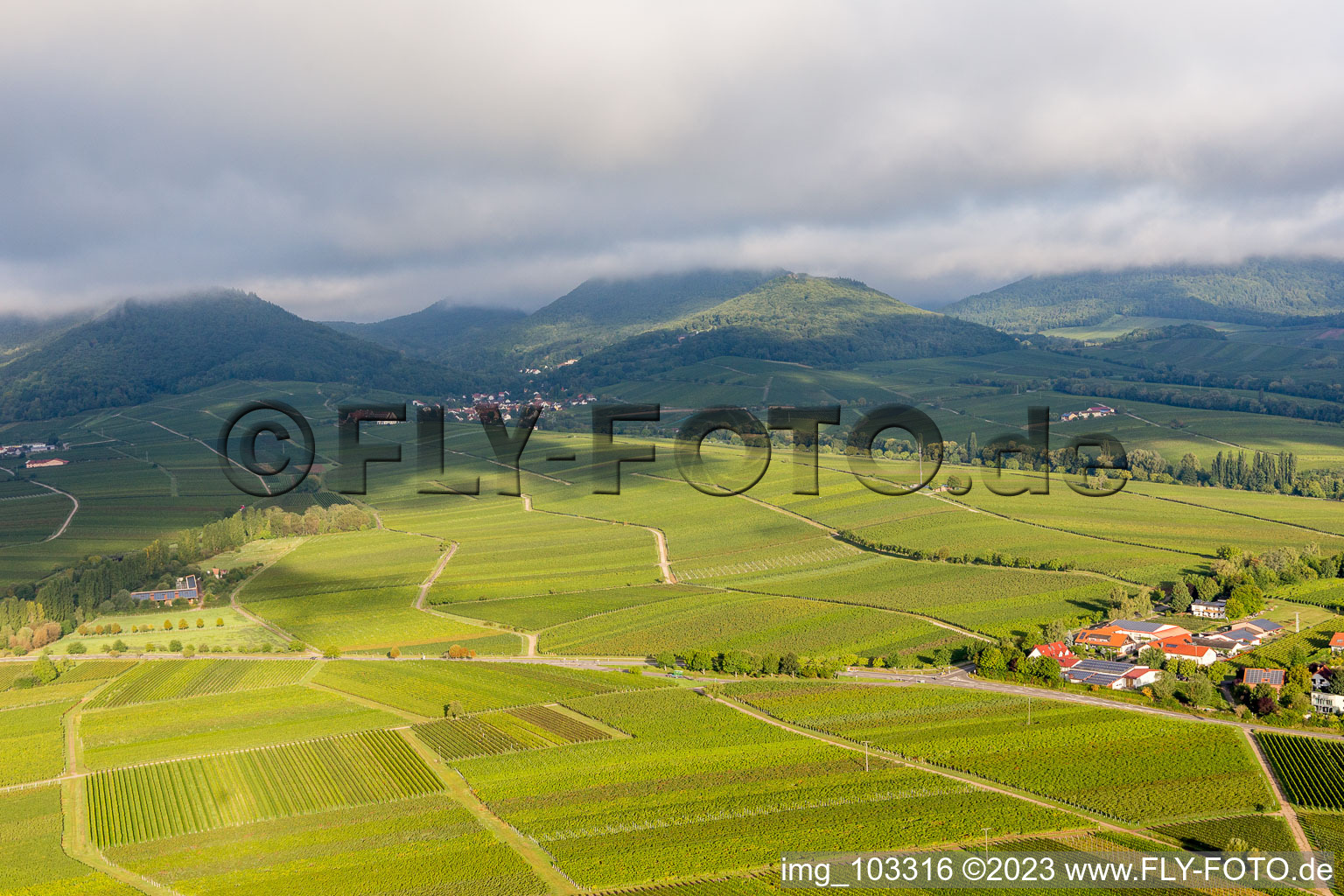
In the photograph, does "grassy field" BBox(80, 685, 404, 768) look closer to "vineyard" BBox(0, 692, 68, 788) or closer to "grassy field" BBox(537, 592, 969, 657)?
"vineyard" BBox(0, 692, 68, 788)

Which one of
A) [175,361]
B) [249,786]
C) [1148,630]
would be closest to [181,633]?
[249,786]

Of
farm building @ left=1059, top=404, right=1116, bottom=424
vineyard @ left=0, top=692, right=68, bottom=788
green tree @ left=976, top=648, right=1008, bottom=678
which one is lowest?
vineyard @ left=0, top=692, right=68, bottom=788

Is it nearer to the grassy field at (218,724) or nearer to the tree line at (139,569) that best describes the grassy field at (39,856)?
the grassy field at (218,724)

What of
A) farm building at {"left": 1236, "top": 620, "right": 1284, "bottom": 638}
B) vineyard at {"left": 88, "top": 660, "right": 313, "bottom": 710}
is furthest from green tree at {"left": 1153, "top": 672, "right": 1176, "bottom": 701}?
vineyard at {"left": 88, "top": 660, "right": 313, "bottom": 710}

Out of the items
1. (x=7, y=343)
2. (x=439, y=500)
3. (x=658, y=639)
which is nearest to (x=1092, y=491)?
(x=658, y=639)

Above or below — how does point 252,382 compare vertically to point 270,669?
above

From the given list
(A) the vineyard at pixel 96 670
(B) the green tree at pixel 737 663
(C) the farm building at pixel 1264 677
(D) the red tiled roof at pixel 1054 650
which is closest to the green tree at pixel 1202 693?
(C) the farm building at pixel 1264 677

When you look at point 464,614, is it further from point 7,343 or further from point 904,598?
point 7,343
